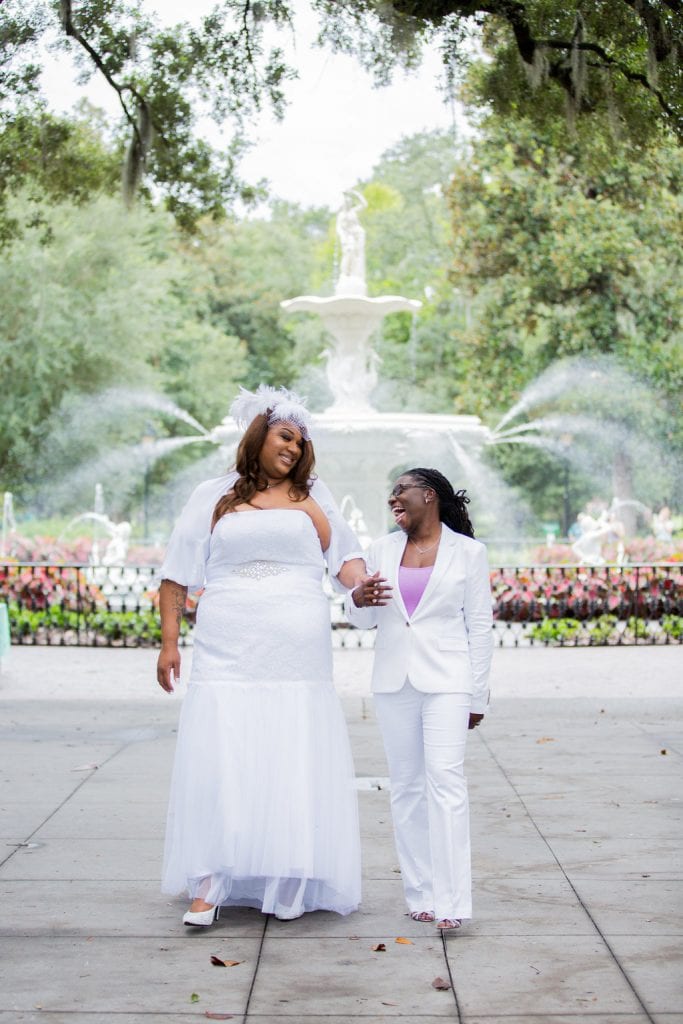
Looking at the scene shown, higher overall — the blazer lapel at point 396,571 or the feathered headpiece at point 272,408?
the feathered headpiece at point 272,408

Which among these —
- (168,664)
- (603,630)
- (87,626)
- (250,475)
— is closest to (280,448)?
(250,475)

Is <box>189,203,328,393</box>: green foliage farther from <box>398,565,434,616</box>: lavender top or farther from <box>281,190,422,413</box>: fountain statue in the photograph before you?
<box>398,565,434,616</box>: lavender top

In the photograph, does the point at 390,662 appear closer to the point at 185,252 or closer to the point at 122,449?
the point at 122,449

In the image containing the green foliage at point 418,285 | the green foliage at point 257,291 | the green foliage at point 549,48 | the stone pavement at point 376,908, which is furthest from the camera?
the green foliage at point 257,291

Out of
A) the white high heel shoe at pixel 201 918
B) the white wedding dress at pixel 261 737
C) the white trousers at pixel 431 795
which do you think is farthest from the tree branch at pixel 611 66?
the white high heel shoe at pixel 201 918

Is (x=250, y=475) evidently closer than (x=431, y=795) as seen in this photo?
No

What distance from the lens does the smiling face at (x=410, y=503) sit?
5.31 m

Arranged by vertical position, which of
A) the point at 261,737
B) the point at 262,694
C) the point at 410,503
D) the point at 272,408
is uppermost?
the point at 272,408

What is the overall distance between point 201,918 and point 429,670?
1.18 meters

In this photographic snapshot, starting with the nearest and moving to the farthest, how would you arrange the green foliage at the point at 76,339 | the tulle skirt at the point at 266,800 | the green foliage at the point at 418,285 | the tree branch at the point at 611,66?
the tulle skirt at the point at 266,800, the tree branch at the point at 611,66, the green foliage at the point at 76,339, the green foliage at the point at 418,285

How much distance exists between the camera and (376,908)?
5516 millimetres

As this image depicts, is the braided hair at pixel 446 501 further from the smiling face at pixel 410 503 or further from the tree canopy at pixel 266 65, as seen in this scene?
the tree canopy at pixel 266 65

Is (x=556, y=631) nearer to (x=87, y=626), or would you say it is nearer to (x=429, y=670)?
(x=87, y=626)

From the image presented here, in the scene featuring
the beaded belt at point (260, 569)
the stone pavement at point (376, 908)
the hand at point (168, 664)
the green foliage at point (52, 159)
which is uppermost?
the green foliage at point (52, 159)
